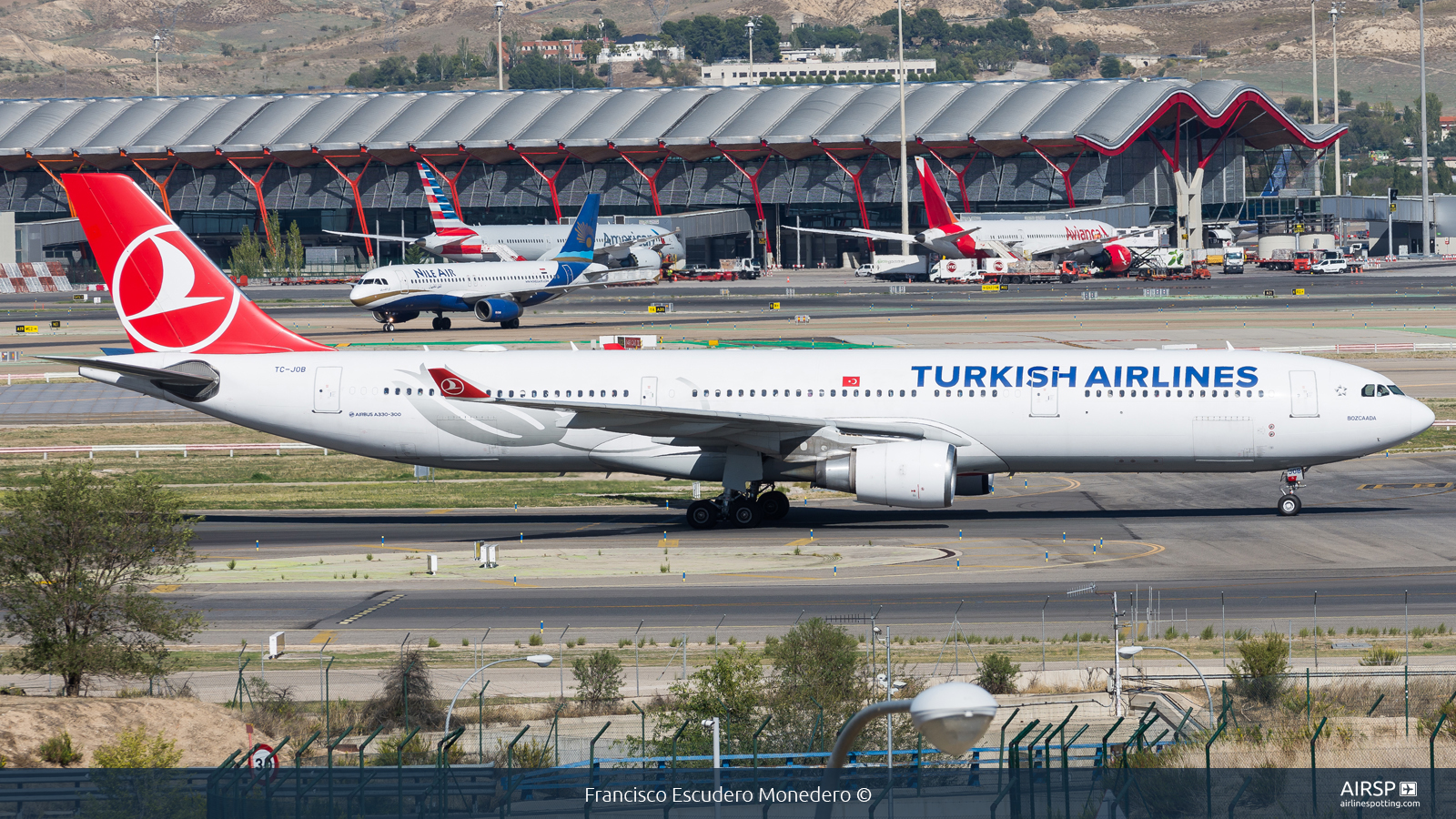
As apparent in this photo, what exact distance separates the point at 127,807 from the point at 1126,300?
Result: 105345 mm

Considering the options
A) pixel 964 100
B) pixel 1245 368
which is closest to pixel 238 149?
pixel 964 100

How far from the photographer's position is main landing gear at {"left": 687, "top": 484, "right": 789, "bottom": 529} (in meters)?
43.1

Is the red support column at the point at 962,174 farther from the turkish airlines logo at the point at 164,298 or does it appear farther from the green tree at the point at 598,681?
the green tree at the point at 598,681

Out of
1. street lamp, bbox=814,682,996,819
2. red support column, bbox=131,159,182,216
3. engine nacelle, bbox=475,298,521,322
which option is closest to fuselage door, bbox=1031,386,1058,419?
street lamp, bbox=814,682,996,819

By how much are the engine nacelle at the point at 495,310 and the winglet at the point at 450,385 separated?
204 feet

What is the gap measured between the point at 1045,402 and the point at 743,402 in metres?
8.56

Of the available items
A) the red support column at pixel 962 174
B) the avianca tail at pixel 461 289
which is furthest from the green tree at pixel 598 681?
the red support column at pixel 962 174

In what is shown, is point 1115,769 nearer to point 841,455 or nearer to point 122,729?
point 122,729

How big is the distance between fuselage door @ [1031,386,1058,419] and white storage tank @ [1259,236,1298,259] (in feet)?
460

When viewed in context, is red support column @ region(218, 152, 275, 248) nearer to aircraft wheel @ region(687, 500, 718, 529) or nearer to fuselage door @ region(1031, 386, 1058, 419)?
aircraft wheel @ region(687, 500, 718, 529)

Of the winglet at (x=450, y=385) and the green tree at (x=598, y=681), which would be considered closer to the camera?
the green tree at (x=598, y=681)

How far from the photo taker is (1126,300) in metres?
115

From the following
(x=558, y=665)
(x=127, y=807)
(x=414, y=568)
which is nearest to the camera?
(x=127, y=807)

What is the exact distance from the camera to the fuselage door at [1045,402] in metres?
41.1
